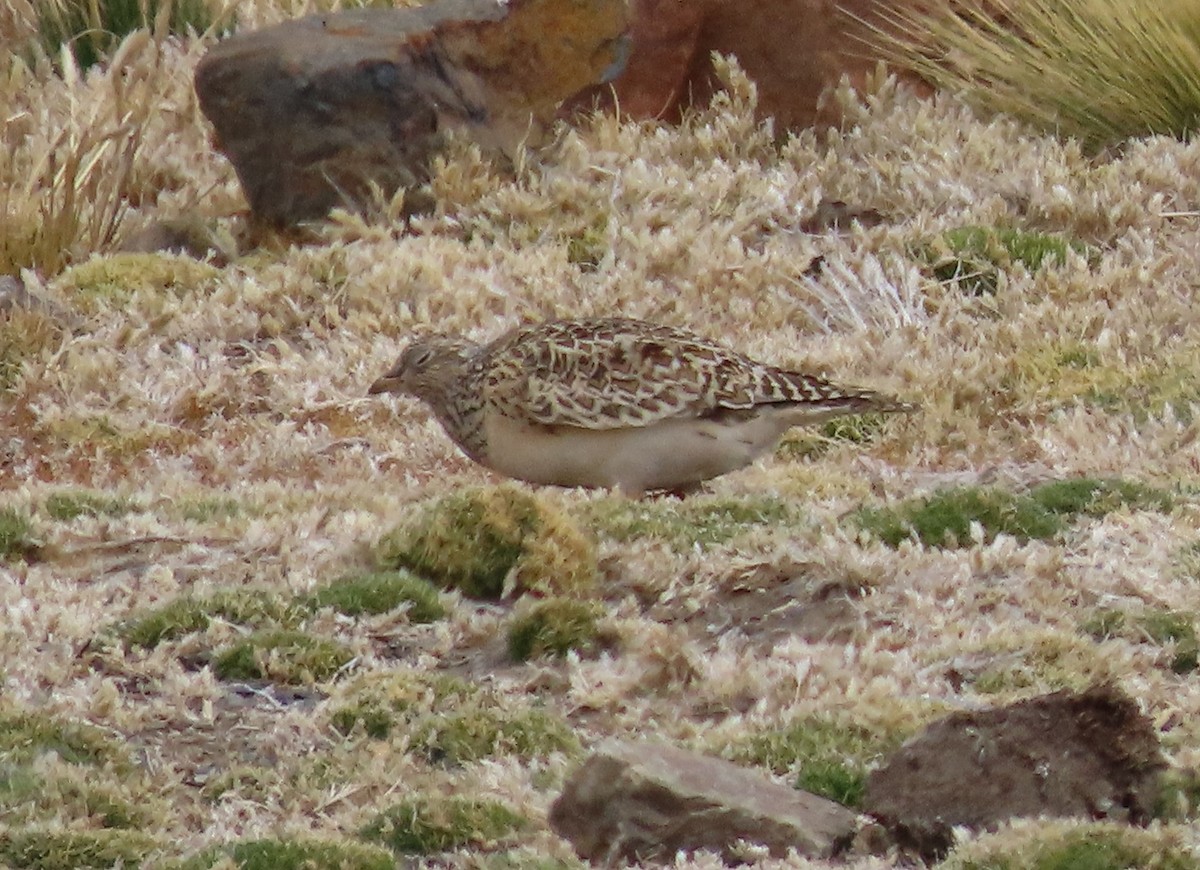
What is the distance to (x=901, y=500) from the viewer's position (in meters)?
10.9

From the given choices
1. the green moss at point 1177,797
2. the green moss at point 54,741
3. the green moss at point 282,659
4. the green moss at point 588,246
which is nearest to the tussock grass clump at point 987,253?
the green moss at point 588,246

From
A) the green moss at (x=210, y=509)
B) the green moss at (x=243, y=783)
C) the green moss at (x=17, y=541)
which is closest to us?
the green moss at (x=243, y=783)

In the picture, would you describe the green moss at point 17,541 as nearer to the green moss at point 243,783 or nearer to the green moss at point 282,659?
the green moss at point 282,659

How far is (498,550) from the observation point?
948cm

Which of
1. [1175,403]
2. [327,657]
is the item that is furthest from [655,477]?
[1175,403]

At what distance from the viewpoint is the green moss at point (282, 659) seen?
8.41 metres

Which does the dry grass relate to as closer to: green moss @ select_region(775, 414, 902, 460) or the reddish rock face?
green moss @ select_region(775, 414, 902, 460)

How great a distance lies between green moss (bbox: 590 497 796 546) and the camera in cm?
1002

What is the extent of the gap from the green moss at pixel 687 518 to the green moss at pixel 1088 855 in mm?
3863

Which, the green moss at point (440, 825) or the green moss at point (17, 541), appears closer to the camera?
the green moss at point (440, 825)

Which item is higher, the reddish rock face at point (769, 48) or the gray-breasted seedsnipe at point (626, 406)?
the gray-breasted seedsnipe at point (626, 406)

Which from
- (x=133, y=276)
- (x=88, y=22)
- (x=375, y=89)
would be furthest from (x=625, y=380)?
(x=88, y=22)

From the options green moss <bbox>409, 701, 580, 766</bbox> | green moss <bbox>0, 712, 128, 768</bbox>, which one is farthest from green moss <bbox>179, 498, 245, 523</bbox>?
green moss <bbox>409, 701, 580, 766</bbox>

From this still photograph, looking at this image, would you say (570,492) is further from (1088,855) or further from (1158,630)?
(1088,855)
